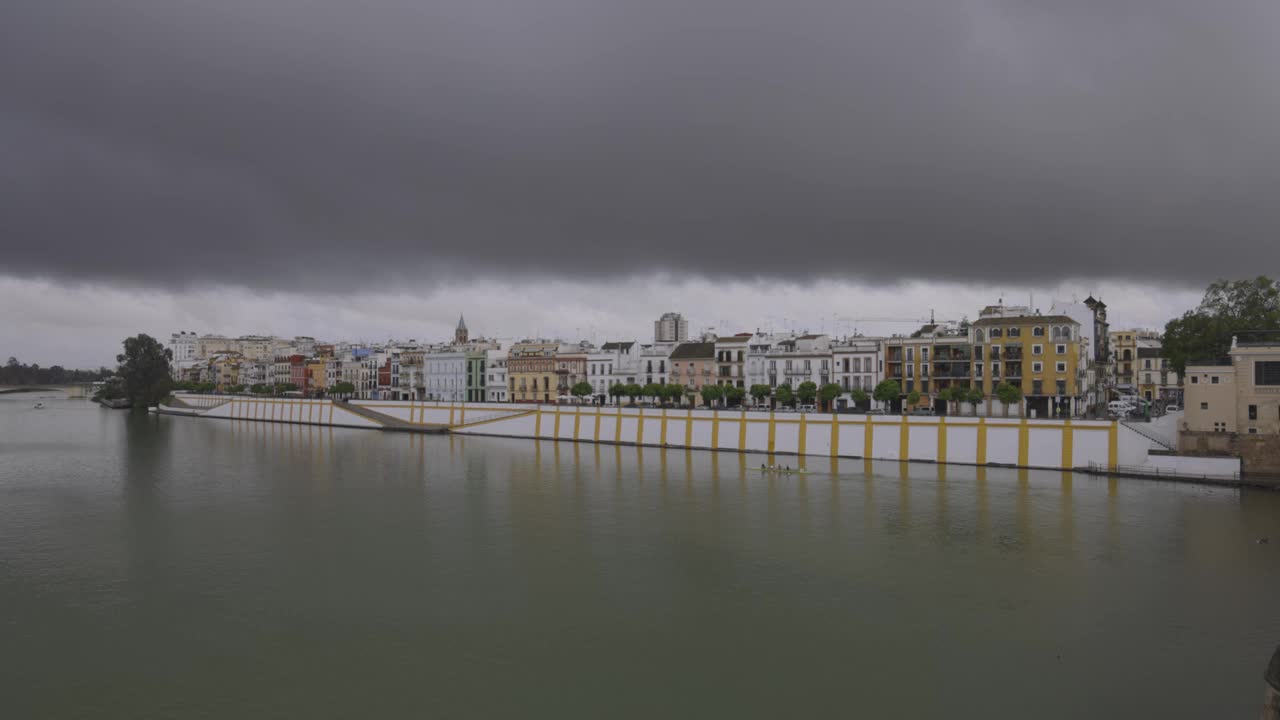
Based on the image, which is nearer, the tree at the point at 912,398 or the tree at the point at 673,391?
the tree at the point at 912,398

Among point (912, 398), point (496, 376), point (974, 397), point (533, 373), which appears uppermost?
point (533, 373)

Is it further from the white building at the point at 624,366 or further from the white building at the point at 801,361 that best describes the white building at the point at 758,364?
the white building at the point at 624,366

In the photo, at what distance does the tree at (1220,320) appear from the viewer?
5322cm

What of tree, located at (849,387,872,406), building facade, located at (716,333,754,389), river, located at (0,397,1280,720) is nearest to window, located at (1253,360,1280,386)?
river, located at (0,397,1280,720)

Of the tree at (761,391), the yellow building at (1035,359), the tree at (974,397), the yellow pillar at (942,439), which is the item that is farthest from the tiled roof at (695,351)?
the yellow pillar at (942,439)

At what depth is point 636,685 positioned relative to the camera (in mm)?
18531

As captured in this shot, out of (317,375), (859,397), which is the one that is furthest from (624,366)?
(317,375)

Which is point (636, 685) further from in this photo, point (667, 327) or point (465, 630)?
point (667, 327)

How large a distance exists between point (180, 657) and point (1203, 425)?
164 feet

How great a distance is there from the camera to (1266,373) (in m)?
43.5

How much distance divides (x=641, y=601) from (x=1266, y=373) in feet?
129

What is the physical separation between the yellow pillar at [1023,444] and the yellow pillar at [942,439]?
15.5ft

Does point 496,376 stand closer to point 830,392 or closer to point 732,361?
point 732,361

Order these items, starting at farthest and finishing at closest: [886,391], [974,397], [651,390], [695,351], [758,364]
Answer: [695,351] < [651,390] < [758,364] < [886,391] < [974,397]
